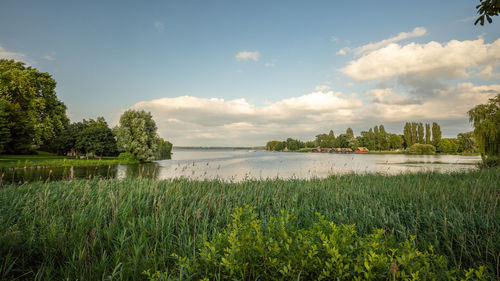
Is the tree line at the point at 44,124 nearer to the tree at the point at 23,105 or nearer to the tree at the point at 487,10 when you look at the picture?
the tree at the point at 23,105

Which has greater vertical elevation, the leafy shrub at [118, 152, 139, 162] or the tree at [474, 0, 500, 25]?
the tree at [474, 0, 500, 25]

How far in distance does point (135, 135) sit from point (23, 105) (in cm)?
1410

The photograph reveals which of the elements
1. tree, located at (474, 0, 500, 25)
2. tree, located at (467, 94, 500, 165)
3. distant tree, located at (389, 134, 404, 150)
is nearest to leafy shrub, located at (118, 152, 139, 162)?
tree, located at (474, 0, 500, 25)

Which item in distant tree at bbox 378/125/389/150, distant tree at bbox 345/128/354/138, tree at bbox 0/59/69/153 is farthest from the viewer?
distant tree at bbox 345/128/354/138

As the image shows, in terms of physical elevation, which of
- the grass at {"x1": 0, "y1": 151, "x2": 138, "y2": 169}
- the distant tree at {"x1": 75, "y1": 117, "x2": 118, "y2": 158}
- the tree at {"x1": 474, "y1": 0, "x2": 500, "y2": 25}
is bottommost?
the grass at {"x1": 0, "y1": 151, "x2": 138, "y2": 169}

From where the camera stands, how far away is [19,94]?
2733 centimetres

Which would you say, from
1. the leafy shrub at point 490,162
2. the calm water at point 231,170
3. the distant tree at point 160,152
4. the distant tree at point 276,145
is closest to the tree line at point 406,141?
the distant tree at point 276,145

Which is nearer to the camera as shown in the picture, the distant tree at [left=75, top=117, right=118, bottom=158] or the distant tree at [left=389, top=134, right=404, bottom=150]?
the distant tree at [left=75, top=117, right=118, bottom=158]

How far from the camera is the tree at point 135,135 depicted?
1478 inches

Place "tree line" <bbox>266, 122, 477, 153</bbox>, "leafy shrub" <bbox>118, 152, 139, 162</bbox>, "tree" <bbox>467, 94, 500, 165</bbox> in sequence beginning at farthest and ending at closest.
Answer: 1. "tree line" <bbox>266, 122, 477, 153</bbox>
2. "leafy shrub" <bbox>118, 152, 139, 162</bbox>
3. "tree" <bbox>467, 94, 500, 165</bbox>

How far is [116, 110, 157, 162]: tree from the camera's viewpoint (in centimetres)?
3753

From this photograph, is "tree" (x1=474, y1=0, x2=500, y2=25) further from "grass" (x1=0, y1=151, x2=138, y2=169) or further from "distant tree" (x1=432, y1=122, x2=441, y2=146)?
"distant tree" (x1=432, y1=122, x2=441, y2=146)

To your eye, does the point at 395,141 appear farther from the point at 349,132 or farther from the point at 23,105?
the point at 23,105

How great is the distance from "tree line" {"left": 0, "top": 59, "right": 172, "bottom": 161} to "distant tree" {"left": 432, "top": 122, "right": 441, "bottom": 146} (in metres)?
98.0
